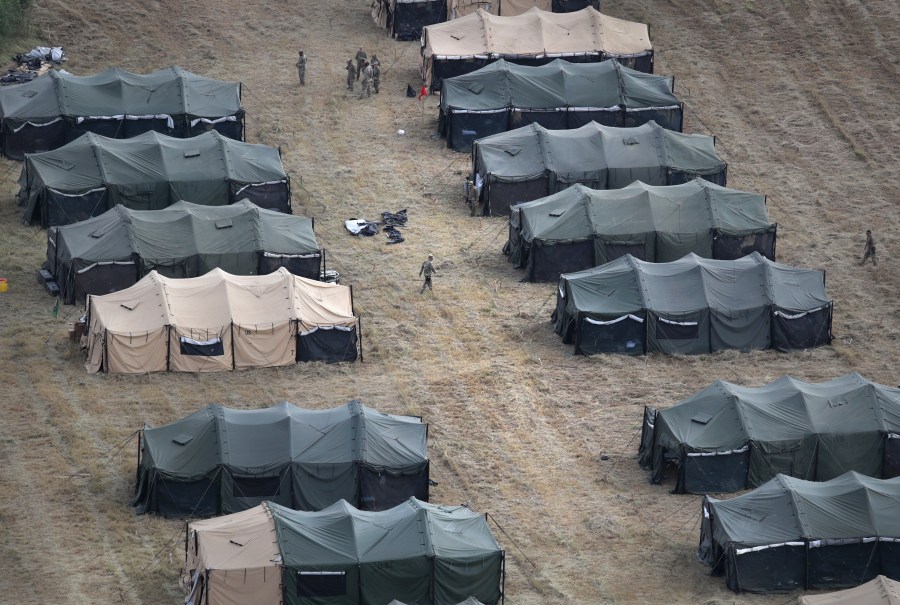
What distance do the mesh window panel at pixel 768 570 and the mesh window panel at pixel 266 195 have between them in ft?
77.7

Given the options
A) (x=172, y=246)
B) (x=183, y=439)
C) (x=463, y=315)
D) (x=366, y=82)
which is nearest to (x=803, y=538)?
(x=183, y=439)

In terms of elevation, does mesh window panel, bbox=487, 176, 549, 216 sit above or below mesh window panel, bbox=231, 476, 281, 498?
above

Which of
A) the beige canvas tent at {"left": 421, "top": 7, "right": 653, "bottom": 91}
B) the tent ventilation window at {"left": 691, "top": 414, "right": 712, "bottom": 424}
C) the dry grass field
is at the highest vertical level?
the beige canvas tent at {"left": 421, "top": 7, "right": 653, "bottom": 91}

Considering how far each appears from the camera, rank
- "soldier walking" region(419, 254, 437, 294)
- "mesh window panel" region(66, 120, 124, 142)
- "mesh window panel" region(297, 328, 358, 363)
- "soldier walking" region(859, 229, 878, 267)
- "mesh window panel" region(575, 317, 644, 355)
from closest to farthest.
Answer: "mesh window panel" region(297, 328, 358, 363)
"mesh window panel" region(575, 317, 644, 355)
"soldier walking" region(419, 254, 437, 294)
"soldier walking" region(859, 229, 878, 267)
"mesh window panel" region(66, 120, 124, 142)

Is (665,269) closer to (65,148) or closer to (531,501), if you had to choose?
(531,501)

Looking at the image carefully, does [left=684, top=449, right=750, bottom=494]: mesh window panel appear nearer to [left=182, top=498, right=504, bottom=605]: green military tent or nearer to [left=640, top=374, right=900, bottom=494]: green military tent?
[left=640, top=374, right=900, bottom=494]: green military tent

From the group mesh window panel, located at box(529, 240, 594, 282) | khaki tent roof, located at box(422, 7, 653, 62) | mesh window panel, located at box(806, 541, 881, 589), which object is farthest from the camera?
khaki tent roof, located at box(422, 7, 653, 62)

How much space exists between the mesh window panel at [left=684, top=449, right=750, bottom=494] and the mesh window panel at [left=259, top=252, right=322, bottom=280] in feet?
48.7

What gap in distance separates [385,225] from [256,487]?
59.8ft

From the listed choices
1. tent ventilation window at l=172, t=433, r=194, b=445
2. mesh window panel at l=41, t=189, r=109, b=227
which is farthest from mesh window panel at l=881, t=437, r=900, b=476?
mesh window panel at l=41, t=189, r=109, b=227

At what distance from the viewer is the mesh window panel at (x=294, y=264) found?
169ft

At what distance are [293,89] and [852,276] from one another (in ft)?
79.6

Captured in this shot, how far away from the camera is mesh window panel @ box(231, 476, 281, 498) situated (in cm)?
4053

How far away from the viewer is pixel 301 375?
4759cm
